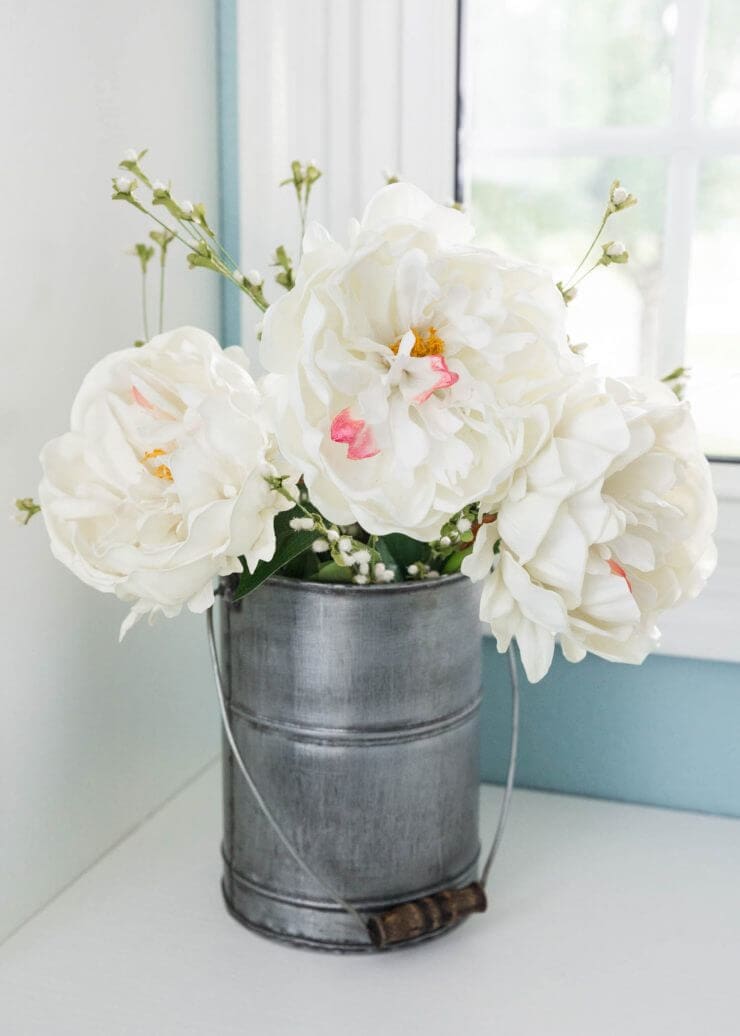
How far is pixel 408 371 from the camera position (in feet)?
1.93

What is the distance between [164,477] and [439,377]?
0.18m

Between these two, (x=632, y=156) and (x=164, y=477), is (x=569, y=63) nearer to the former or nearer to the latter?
(x=632, y=156)

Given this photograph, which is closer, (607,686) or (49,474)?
(49,474)

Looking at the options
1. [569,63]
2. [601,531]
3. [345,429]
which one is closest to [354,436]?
[345,429]

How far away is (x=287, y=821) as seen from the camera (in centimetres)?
75

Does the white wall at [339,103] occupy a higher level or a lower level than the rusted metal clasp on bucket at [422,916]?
higher

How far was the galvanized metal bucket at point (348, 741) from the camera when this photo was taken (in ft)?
2.35

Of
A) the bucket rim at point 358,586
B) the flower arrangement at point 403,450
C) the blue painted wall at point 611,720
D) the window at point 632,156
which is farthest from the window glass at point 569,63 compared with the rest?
the bucket rim at point 358,586

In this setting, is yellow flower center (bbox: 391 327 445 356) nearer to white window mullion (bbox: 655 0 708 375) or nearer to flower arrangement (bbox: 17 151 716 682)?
flower arrangement (bbox: 17 151 716 682)

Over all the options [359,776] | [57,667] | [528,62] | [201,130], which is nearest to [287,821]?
[359,776]

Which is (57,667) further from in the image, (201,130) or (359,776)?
(201,130)

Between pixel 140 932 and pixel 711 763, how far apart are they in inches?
19.2

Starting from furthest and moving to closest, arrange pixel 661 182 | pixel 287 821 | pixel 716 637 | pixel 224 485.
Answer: pixel 661 182 → pixel 716 637 → pixel 287 821 → pixel 224 485

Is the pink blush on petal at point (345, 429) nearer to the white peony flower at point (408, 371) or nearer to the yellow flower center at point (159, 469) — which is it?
the white peony flower at point (408, 371)
